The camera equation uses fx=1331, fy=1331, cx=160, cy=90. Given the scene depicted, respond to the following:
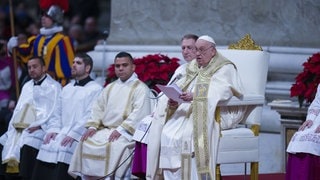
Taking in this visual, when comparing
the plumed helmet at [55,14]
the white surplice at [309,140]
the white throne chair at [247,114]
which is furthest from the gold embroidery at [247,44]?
the plumed helmet at [55,14]

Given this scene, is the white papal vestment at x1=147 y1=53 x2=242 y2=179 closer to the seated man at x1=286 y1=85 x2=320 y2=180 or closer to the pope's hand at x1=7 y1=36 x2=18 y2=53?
the seated man at x1=286 y1=85 x2=320 y2=180

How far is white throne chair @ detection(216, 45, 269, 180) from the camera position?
39.8 ft

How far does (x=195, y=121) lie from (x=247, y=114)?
2.27 ft

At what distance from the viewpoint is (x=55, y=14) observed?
52.0 feet

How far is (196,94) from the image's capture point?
12.1 m

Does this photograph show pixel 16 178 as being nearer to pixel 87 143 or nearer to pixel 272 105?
pixel 87 143

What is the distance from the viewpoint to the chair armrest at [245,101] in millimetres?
12133

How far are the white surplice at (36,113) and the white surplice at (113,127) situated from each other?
936 mm

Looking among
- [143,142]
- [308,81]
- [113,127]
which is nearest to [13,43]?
[113,127]

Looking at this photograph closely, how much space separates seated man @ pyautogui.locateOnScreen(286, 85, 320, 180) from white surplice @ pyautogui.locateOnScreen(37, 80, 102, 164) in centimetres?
273

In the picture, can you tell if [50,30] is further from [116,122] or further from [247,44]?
[247,44]

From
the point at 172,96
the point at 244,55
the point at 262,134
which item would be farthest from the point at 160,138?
the point at 262,134

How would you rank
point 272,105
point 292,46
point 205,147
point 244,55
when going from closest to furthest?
point 205,147 < point 244,55 < point 272,105 < point 292,46

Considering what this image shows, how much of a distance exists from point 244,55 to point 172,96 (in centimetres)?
109
